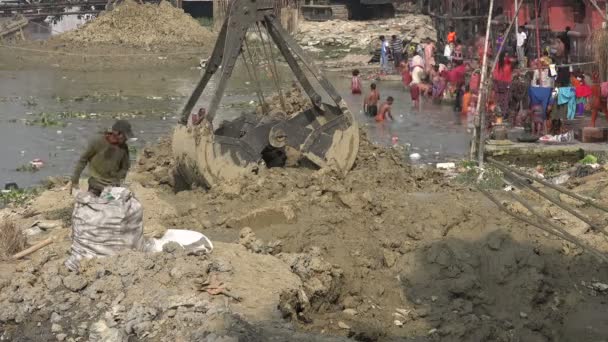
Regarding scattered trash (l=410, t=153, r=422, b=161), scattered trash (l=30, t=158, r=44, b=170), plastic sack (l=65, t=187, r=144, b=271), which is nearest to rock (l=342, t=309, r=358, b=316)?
plastic sack (l=65, t=187, r=144, b=271)

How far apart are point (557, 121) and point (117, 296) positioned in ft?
33.8

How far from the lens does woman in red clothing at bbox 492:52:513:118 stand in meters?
18.1

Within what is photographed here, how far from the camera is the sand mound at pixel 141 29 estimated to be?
1439 inches

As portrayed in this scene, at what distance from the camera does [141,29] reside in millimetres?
37500

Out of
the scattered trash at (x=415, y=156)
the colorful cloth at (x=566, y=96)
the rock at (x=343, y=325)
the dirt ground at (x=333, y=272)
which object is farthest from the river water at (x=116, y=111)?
the rock at (x=343, y=325)

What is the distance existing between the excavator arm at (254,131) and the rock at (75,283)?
10.4 feet

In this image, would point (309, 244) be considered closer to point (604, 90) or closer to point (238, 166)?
point (238, 166)

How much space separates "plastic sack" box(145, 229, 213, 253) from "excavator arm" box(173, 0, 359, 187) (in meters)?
2.31

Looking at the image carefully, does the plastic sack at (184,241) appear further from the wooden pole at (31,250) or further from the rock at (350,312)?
the rock at (350,312)

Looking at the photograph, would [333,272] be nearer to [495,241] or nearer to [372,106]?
[495,241]

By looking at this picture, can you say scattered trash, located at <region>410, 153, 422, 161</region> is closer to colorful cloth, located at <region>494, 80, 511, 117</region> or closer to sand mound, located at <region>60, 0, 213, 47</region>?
colorful cloth, located at <region>494, 80, 511, 117</region>

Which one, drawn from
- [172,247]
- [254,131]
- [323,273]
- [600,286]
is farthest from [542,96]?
[172,247]

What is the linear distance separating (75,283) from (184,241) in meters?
1.00

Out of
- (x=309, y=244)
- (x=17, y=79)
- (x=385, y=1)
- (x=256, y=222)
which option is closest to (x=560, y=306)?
(x=309, y=244)
